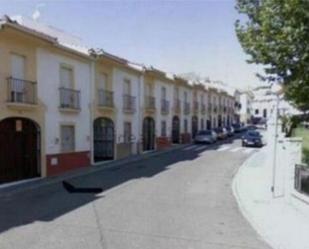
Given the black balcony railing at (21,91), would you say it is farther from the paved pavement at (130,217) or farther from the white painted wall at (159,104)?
the white painted wall at (159,104)

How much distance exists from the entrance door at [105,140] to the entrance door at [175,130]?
46.6 ft

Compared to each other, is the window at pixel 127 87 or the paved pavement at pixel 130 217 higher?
the window at pixel 127 87

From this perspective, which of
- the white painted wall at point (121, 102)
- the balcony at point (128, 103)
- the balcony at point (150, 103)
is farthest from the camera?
the balcony at point (150, 103)

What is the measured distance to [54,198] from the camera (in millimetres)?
12336

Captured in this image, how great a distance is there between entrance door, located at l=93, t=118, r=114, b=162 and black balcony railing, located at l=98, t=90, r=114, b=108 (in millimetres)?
1286

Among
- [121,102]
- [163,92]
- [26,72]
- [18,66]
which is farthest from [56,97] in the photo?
[163,92]

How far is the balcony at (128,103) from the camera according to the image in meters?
26.0

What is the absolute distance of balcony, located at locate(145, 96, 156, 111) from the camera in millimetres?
30234

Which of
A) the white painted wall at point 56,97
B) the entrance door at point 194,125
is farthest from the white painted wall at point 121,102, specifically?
the entrance door at point 194,125

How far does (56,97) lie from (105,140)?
262 inches

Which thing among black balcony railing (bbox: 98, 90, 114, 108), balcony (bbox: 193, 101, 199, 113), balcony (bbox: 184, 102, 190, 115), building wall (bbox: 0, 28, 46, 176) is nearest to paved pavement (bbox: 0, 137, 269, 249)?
building wall (bbox: 0, 28, 46, 176)

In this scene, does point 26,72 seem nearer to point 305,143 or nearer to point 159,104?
point 305,143

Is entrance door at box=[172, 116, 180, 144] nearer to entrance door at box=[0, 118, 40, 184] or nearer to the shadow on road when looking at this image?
the shadow on road

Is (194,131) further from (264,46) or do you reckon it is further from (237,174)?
(264,46)
